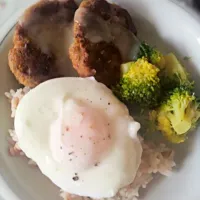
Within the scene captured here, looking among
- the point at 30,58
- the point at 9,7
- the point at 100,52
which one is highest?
the point at 100,52

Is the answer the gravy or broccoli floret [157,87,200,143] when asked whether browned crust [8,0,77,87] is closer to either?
the gravy

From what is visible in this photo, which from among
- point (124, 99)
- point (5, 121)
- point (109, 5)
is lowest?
point (5, 121)

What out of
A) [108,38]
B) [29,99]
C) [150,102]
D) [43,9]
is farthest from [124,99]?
[43,9]

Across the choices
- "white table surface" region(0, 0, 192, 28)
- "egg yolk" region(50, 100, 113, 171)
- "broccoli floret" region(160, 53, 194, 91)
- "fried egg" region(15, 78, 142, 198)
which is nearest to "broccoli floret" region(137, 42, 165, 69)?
"broccoli floret" region(160, 53, 194, 91)

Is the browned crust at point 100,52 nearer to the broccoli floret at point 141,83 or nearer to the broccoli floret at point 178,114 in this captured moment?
the broccoli floret at point 141,83

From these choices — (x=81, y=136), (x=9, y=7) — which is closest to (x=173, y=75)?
(x=81, y=136)

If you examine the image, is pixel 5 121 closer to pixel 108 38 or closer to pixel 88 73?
pixel 88 73

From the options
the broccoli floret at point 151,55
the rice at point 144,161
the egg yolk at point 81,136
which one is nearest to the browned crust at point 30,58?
the rice at point 144,161

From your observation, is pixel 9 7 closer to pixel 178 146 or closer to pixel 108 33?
pixel 108 33
